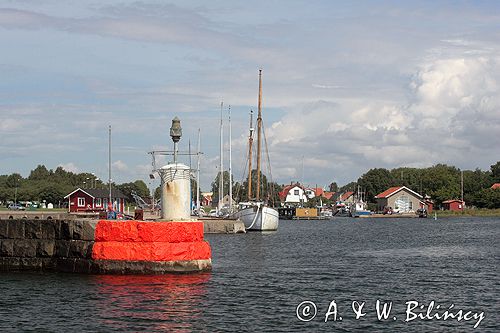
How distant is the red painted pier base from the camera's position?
1208 inches

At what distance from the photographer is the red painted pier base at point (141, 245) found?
30688 millimetres

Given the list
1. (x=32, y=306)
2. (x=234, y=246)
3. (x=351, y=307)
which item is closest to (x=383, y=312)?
(x=351, y=307)

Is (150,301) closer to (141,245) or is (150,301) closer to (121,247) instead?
(141,245)

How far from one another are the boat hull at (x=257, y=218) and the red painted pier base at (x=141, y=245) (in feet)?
195

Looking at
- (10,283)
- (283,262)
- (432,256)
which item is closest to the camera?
(10,283)

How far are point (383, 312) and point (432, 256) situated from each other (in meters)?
26.0

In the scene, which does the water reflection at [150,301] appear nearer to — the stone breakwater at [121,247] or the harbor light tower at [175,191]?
the stone breakwater at [121,247]

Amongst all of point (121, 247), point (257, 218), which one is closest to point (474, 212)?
point (257, 218)

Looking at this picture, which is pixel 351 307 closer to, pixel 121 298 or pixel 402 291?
pixel 402 291

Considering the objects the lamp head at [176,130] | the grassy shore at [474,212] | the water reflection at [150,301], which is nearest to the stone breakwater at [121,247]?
the water reflection at [150,301]

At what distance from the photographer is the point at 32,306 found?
2580cm

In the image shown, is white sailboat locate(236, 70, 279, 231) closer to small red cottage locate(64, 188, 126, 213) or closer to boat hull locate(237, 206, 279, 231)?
boat hull locate(237, 206, 279, 231)

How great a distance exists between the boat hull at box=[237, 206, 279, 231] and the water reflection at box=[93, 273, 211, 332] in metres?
58.1

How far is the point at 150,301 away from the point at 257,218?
6462 centimetres
